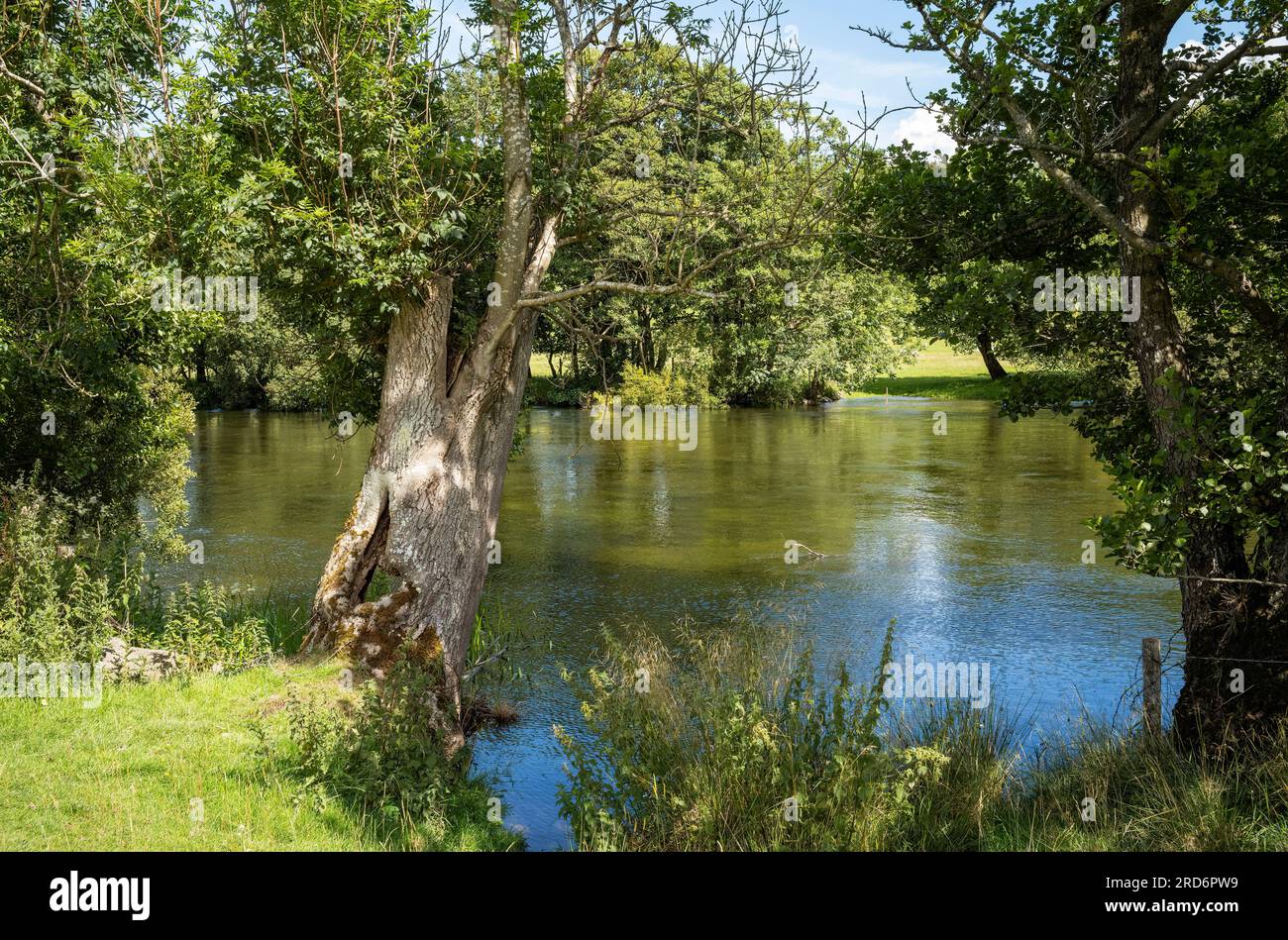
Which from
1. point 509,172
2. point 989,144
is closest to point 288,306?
point 509,172

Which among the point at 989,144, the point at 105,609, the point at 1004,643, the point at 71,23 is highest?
the point at 71,23

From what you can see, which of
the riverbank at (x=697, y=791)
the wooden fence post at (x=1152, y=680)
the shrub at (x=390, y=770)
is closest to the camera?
the riverbank at (x=697, y=791)

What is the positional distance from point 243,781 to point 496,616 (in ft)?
24.7

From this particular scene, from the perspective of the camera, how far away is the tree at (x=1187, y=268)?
28.3 ft

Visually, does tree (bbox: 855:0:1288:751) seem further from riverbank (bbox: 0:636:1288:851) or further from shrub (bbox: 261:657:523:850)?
shrub (bbox: 261:657:523:850)

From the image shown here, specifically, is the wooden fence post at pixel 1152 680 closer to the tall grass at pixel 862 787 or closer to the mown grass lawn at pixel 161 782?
the tall grass at pixel 862 787

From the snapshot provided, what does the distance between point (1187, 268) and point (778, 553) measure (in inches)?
421

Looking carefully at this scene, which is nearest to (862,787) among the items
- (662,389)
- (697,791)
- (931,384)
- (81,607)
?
(697,791)

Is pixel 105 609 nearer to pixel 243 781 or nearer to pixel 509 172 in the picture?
pixel 243 781

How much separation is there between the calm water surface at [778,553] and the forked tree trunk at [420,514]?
1.55m

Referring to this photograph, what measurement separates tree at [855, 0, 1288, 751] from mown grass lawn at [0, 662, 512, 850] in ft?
21.2

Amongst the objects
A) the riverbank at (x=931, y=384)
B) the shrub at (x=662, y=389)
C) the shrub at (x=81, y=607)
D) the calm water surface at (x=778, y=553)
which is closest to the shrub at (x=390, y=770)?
the calm water surface at (x=778, y=553)
